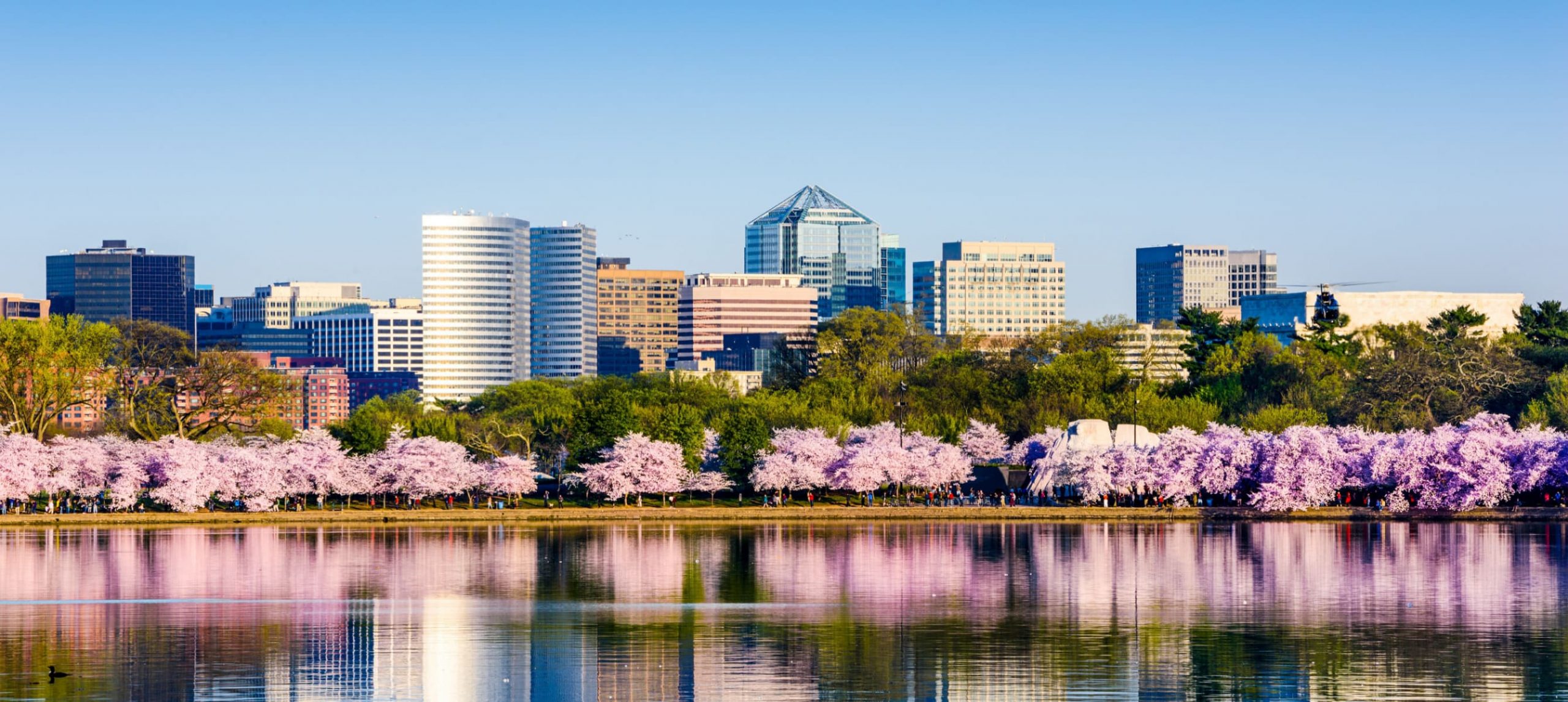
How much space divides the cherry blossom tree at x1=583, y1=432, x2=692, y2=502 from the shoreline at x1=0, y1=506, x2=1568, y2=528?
4.07m

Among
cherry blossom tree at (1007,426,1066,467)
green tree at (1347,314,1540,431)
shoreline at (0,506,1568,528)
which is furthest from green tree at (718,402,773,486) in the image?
green tree at (1347,314,1540,431)

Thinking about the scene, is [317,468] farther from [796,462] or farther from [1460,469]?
[1460,469]

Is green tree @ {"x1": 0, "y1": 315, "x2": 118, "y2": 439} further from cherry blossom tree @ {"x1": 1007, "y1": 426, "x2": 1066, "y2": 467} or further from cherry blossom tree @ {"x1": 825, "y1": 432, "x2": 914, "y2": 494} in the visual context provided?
cherry blossom tree @ {"x1": 1007, "y1": 426, "x2": 1066, "y2": 467}

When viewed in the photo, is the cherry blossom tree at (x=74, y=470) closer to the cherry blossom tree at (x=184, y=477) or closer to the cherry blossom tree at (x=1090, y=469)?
the cherry blossom tree at (x=184, y=477)

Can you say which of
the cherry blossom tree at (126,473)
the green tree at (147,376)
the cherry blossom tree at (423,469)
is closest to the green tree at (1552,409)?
the cherry blossom tree at (423,469)

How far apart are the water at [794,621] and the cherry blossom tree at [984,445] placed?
47842 millimetres

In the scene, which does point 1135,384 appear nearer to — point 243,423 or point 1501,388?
point 1501,388

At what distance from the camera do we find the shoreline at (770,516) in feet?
355

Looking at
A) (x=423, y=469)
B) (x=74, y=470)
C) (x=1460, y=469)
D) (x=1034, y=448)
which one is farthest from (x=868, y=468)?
(x=74, y=470)

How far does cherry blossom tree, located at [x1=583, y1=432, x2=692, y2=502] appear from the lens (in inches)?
4692

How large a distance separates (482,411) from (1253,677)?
137546 millimetres

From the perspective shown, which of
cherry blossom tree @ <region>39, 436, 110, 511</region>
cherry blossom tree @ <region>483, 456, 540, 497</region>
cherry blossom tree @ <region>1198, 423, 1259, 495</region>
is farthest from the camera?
cherry blossom tree @ <region>483, 456, 540, 497</region>

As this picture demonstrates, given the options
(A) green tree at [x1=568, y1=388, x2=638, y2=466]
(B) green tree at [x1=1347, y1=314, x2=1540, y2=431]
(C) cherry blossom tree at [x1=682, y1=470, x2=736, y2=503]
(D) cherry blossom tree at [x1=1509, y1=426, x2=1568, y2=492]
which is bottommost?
(C) cherry blossom tree at [x1=682, y1=470, x2=736, y2=503]

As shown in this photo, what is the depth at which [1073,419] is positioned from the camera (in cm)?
14000
